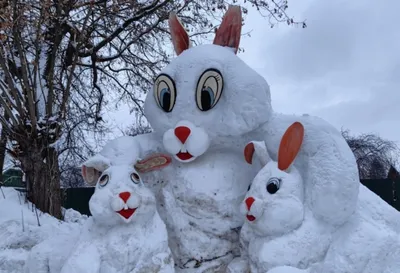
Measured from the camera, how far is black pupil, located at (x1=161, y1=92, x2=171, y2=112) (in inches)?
139

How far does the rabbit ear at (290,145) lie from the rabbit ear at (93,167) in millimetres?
1234

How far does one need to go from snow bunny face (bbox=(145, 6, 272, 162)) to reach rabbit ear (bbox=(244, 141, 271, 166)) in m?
0.13

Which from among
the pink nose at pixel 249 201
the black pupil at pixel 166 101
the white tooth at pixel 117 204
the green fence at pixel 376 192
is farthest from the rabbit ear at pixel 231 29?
the green fence at pixel 376 192

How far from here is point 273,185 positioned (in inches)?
124

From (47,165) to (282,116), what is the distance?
3.96 m

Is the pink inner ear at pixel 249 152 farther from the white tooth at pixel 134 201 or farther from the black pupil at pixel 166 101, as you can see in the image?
the white tooth at pixel 134 201

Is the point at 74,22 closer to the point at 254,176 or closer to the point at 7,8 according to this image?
the point at 7,8

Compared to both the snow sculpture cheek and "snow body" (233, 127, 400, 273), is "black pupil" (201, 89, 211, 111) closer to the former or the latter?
the snow sculpture cheek

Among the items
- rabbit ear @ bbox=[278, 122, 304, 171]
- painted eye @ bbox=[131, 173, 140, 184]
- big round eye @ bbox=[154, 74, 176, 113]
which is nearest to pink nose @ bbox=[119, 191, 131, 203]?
painted eye @ bbox=[131, 173, 140, 184]

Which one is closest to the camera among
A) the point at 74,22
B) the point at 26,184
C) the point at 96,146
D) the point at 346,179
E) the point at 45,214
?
the point at 346,179

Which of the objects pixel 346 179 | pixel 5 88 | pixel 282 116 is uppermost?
pixel 5 88

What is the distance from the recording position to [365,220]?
3191 mm

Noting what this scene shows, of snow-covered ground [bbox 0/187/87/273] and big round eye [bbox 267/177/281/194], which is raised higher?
big round eye [bbox 267/177/281/194]

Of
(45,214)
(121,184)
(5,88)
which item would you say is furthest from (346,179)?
(5,88)
